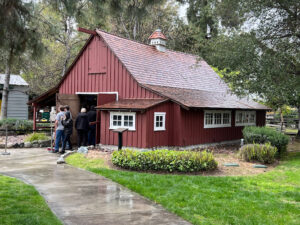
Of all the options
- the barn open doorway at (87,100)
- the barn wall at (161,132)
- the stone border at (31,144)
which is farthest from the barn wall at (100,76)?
the stone border at (31,144)

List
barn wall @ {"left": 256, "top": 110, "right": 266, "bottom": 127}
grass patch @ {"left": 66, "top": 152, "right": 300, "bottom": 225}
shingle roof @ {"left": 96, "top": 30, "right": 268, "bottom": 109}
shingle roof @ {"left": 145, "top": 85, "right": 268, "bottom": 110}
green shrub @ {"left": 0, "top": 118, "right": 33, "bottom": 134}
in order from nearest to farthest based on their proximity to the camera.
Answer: grass patch @ {"left": 66, "top": 152, "right": 300, "bottom": 225}
shingle roof @ {"left": 145, "top": 85, "right": 268, "bottom": 110}
shingle roof @ {"left": 96, "top": 30, "right": 268, "bottom": 109}
green shrub @ {"left": 0, "top": 118, "right": 33, "bottom": 134}
barn wall @ {"left": 256, "top": 110, "right": 266, "bottom": 127}

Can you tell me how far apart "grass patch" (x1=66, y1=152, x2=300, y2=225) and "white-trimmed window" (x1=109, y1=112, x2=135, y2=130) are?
3650 millimetres

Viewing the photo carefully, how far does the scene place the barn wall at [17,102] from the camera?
23.2 m

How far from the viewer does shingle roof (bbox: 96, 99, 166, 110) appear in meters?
13.3

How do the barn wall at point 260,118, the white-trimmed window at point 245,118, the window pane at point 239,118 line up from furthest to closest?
1. the barn wall at point 260,118
2. the window pane at point 239,118
3. the white-trimmed window at point 245,118

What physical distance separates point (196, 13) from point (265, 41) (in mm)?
20684

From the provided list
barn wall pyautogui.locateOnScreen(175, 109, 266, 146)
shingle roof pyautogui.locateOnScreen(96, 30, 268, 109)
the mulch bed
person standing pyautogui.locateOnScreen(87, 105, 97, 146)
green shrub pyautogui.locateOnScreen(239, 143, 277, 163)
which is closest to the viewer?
the mulch bed

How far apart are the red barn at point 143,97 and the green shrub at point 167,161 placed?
325 centimetres

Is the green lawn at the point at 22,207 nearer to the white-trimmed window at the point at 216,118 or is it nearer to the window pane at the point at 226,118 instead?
the white-trimmed window at the point at 216,118

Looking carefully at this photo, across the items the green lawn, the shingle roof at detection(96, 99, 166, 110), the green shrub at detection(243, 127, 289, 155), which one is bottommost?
the green lawn

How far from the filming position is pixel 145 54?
1798 centimetres

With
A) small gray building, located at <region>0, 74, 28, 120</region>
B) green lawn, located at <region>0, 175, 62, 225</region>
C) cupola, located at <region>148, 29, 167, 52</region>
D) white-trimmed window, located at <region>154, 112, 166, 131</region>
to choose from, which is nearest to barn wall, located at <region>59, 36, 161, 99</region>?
white-trimmed window, located at <region>154, 112, 166, 131</region>

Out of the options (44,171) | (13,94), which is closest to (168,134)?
(44,171)

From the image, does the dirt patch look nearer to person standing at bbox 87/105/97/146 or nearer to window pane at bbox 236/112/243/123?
person standing at bbox 87/105/97/146
